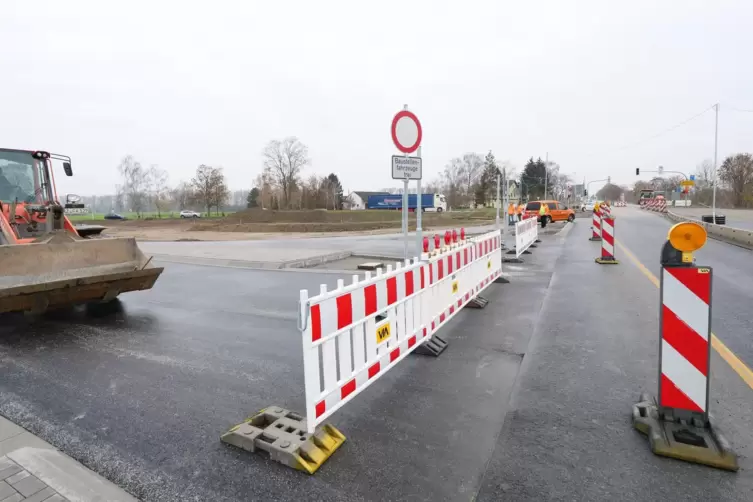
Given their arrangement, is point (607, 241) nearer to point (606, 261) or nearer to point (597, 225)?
point (606, 261)

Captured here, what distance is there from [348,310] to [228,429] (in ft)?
4.51

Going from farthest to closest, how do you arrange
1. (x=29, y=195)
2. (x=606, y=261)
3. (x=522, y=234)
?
(x=522, y=234) → (x=606, y=261) → (x=29, y=195)

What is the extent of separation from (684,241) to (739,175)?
76.8 metres

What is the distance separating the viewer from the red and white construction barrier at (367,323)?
3.14m

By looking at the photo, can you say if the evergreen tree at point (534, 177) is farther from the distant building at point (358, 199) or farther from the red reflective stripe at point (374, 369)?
the red reflective stripe at point (374, 369)

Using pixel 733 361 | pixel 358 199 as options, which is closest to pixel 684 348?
pixel 733 361

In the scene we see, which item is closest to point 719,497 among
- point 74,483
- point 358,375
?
point 358,375

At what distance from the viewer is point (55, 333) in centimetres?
624

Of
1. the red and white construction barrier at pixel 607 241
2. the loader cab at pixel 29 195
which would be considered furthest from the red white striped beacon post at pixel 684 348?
the red and white construction barrier at pixel 607 241

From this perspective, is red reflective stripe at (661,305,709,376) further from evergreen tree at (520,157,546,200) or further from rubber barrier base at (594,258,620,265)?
evergreen tree at (520,157,546,200)

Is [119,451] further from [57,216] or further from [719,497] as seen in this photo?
[57,216]

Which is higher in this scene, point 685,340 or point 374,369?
point 685,340

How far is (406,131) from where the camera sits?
19.6 feet

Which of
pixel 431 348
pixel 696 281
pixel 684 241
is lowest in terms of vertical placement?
pixel 431 348
